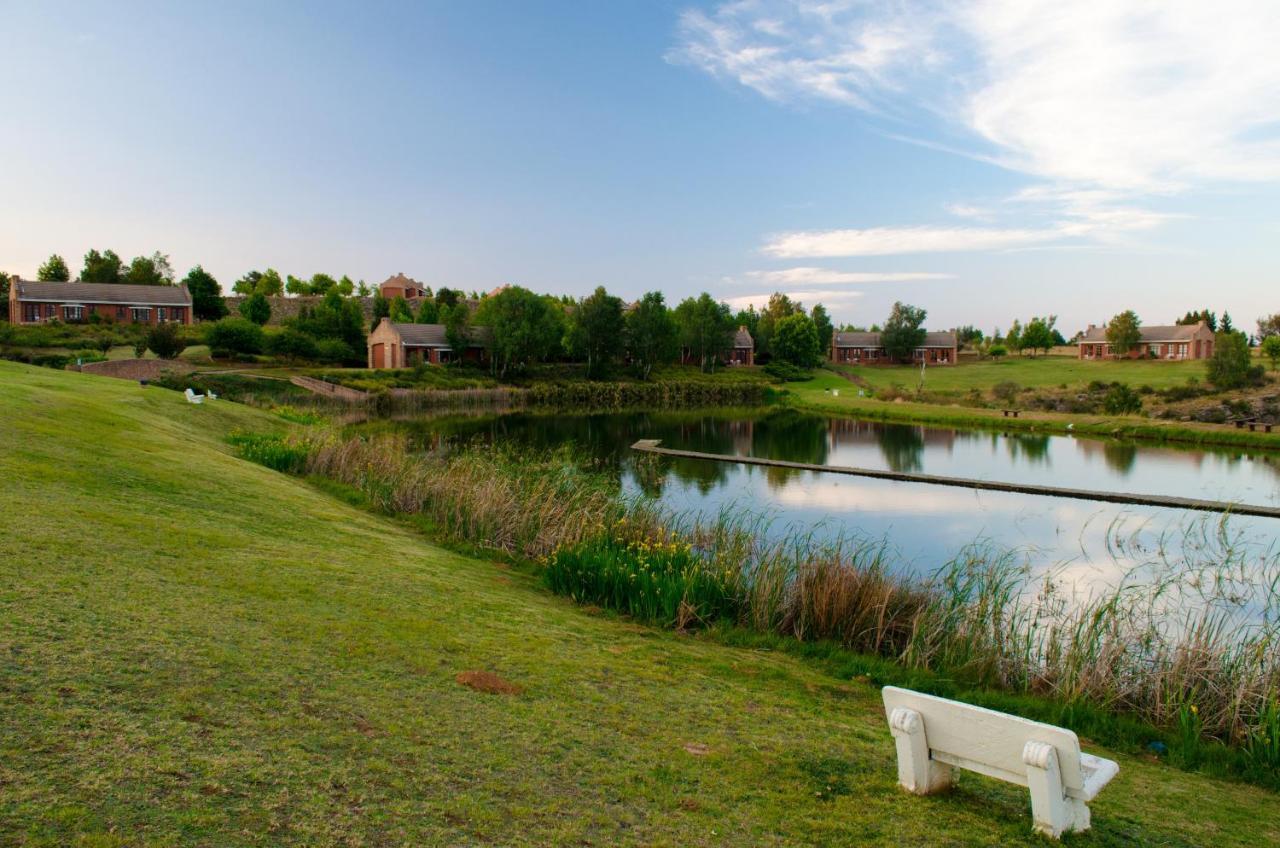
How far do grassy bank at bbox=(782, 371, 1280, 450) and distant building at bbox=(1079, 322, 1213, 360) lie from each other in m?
39.4

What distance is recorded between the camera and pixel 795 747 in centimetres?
565

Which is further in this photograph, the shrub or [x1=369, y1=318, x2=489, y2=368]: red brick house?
[x1=369, y1=318, x2=489, y2=368]: red brick house

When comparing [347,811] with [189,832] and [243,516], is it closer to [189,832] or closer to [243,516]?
[189,832]

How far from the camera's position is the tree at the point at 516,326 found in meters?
70.4

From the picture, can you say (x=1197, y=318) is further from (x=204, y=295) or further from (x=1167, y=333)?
(x=204, y=295)

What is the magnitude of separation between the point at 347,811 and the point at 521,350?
225 ft

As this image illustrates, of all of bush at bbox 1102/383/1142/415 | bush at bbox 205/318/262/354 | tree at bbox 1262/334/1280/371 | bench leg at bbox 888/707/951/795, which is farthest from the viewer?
tree at bbox 1262/334/1280/371

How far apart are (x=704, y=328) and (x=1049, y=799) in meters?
82.6

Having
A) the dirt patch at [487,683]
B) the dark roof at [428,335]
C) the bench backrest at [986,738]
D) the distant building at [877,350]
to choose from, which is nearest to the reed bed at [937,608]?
the bench backrest at [986,738]

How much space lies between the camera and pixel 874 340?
96.5m

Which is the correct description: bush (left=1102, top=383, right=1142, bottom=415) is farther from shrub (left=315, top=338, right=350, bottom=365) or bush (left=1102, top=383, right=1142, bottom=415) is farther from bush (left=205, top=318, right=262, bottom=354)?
bush (left=205, top=318, right=262, bottom=354)

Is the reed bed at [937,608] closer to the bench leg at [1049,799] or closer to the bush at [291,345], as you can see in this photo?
the bench leg at [1049,799]

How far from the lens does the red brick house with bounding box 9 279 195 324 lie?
67.3 metres

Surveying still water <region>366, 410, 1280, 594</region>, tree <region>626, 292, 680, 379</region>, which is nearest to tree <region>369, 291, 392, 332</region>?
tree <region>626, 292, 680, 379</region>
